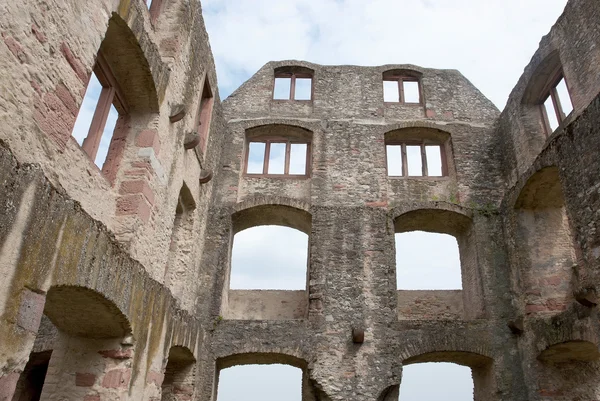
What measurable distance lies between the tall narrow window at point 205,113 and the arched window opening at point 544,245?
617cm

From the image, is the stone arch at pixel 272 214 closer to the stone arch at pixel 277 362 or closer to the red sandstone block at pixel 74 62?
the stone arch at pixel 277 362

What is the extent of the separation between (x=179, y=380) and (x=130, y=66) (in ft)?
16.8

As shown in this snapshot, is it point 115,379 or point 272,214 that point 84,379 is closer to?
point 115,379

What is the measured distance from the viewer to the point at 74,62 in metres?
4.66

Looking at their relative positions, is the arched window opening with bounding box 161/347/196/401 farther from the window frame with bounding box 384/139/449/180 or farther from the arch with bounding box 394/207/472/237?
the window frame with bounding box 384/139/449/180

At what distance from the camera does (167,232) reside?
23.3 feet

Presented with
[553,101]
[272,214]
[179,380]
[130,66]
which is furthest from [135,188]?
[553,101]

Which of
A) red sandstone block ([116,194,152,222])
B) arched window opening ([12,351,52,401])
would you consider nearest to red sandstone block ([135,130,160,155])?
red sandstone block ([116,194,152,222])

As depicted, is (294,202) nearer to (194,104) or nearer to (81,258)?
(194,104)

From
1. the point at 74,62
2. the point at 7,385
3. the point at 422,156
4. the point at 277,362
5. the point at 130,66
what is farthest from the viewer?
the point at 422,156

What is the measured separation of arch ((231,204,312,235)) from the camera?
10.2 meters

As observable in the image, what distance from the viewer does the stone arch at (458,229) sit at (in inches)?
386

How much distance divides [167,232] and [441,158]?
707cm

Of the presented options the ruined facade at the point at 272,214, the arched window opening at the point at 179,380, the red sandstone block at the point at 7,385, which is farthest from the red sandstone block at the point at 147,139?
the red sandstone block at the point at 7,385
